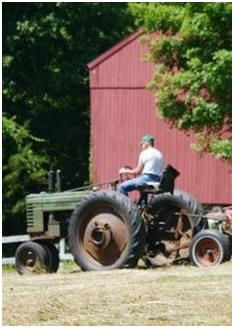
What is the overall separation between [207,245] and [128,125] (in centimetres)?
1560

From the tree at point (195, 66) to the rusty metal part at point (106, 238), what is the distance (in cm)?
638

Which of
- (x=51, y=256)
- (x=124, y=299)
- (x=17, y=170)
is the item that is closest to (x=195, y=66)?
(x=51, y=256)

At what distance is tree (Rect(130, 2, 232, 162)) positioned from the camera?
19.4 m

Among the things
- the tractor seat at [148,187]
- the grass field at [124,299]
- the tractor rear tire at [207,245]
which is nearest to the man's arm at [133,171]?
the tractor seat at [148,187]

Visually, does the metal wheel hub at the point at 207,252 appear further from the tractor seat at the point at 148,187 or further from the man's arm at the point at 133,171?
the man's arm at the point at 133,171

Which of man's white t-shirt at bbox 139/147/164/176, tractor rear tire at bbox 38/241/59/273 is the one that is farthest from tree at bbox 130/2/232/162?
tractor rear tire at bbox 38/241/59/273

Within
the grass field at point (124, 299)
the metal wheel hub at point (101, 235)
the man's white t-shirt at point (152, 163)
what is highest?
the man's white t-shirt at point (152, 163)

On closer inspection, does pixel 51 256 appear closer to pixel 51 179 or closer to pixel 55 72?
pixel 51 179

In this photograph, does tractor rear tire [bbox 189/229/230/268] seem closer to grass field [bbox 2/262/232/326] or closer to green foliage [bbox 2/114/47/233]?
grass field [bbox 2/262/232/326]

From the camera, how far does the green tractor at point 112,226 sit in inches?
517

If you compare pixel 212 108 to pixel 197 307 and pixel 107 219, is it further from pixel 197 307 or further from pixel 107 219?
pixel 197 307

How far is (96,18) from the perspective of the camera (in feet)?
112

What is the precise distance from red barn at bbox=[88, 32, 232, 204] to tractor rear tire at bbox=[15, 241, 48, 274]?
1370 cm

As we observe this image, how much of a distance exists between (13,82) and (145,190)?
62.4 ft
